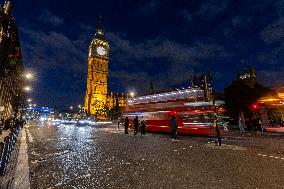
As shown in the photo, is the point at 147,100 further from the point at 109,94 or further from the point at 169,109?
the point at 109,94

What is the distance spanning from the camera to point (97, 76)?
123m

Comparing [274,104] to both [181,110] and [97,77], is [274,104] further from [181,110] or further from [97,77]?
[97,77]

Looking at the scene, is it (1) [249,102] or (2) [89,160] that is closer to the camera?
(2) [89,160]

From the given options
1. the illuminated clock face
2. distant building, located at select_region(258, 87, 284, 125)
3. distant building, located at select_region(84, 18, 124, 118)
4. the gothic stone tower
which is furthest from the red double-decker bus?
the illuminated clock face

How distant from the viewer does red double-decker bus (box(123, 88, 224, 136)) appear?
52.0 ft

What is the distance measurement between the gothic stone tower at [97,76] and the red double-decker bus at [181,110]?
93.8m

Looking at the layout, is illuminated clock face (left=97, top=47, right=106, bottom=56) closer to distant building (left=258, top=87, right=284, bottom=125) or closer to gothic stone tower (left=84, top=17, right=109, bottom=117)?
gothic stone tower (left=84, top=17, right=109, bottom=117)

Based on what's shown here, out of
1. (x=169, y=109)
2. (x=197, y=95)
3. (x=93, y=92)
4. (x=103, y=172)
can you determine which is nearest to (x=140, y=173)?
(x=103, y=172)

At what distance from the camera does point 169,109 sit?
18.5 meters

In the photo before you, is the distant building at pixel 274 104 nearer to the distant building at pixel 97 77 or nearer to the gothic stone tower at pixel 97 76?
the distant building at pixel 97 77

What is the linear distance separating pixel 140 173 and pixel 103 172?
1037mm

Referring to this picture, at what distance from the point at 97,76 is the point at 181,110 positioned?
110 metres

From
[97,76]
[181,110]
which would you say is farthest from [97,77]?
[181,110]

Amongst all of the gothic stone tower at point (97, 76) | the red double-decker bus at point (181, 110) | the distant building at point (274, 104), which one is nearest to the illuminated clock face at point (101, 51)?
the gothic stone tower at point (97, 76)
